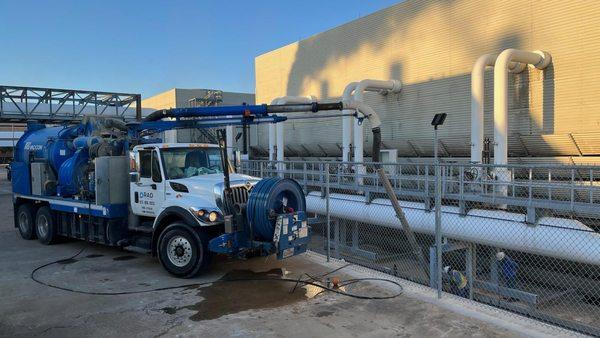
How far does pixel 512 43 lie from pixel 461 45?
194cm

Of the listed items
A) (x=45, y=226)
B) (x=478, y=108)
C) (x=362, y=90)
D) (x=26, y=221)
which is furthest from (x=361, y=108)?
(x=26, y=221)

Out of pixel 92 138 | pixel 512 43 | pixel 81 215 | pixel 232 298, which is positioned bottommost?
pixel 232 298

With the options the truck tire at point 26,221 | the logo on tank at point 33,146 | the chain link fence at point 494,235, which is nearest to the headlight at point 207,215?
the chain link fence at point 494,235

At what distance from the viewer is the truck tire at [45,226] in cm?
1088

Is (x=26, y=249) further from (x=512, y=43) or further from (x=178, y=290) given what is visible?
(x=512, y=43)

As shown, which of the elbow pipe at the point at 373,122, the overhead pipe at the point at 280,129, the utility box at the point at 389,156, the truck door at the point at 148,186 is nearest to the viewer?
the elbow pipe at the point at 373,122

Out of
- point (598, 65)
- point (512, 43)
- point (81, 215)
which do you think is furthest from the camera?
point (512, 43)

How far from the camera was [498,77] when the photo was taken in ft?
40.8

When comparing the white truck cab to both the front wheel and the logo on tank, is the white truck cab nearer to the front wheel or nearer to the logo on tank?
the front wheel

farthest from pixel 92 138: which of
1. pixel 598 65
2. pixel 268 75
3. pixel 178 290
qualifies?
pixel 268 75

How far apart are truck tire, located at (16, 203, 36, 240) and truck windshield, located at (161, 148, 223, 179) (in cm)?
548

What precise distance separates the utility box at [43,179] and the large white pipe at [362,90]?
946 cm

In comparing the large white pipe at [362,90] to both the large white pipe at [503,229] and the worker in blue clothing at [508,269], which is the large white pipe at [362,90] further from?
the worker in blue clothing at [508,269]

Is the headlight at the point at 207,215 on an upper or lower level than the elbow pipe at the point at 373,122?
lower
